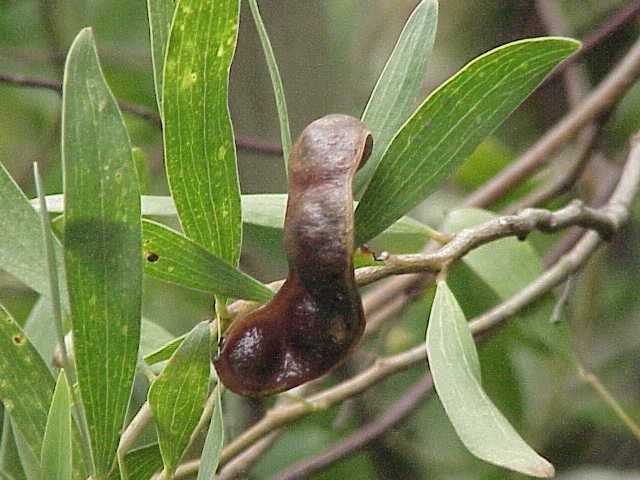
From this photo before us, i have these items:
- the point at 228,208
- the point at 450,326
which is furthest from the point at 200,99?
the point at 450,326

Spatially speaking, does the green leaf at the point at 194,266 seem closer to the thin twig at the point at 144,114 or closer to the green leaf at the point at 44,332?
the green leaf at the point at 44,332

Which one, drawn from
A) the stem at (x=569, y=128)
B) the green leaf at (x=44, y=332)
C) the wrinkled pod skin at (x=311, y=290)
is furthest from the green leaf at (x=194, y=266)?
the stem at (x=569, y=128)

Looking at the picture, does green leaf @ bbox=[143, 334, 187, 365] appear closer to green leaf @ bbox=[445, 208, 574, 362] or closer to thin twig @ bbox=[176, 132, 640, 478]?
thin twig @ bbox=[176, 132, 640, 478]

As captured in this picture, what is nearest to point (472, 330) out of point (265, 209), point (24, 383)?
point (265, 209)

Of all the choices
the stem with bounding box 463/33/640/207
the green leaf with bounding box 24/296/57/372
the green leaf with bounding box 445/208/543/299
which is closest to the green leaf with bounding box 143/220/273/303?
the green leaf with bounding box 24/296/57/372

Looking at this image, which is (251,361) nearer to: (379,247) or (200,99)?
(200,99)

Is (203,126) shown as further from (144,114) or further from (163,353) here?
(144,114)
